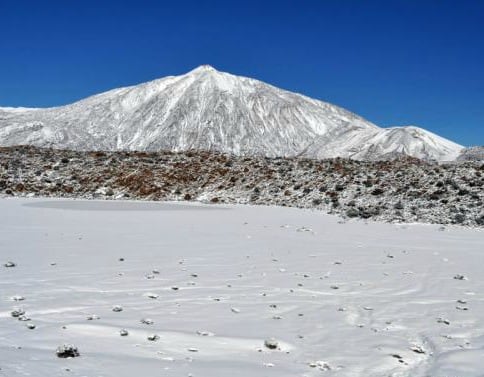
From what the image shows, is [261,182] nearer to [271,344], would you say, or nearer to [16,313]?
[16,313]

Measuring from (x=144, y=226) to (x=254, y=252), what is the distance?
582 cm

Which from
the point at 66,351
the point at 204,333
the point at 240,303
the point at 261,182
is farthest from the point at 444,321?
the point at 261,182

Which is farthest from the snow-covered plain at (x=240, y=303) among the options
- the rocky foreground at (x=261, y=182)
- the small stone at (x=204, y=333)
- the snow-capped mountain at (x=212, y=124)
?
the snow-capped mountain at (x=212, y=124)

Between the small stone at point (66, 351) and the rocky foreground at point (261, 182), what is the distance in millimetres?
16882

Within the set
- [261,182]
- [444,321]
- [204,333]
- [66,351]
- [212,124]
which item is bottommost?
[66,351]

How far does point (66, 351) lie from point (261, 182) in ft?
84.1

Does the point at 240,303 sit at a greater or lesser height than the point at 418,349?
greater

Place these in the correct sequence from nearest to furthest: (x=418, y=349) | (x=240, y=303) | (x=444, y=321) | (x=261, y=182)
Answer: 1. (x=418, y=349)
2. (x=444, y=321)
3. (x=240, y=303)
4. (x=261, y=182)

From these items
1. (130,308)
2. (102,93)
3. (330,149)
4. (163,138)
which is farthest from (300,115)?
(130,308)

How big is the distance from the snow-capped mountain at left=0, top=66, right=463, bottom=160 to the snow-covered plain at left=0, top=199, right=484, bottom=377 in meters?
98.9

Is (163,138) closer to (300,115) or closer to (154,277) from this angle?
(300,115)

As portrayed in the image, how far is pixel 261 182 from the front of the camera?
30.2 m

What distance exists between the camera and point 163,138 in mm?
127750

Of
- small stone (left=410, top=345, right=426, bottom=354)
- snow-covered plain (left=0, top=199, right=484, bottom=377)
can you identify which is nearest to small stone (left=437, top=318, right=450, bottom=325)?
snow-covered plain (left=0, top=199, right=484, bottom=377)
